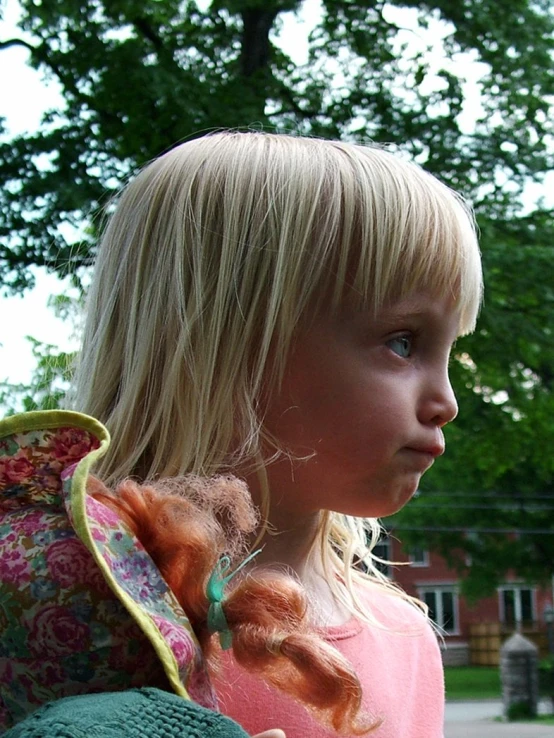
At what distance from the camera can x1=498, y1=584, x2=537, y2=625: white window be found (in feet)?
66.1

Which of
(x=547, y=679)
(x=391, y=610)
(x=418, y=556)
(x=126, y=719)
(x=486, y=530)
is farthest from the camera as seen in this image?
(x=418, y=556)

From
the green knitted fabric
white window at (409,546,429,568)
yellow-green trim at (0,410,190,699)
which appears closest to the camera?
the green knitted fabric

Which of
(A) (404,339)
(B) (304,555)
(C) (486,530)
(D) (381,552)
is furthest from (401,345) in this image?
(C) (486,530)

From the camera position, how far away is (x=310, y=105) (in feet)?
21.9

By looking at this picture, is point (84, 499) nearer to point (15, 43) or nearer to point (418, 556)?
point (15, 43)

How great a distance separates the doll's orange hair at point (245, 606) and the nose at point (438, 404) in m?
0.24

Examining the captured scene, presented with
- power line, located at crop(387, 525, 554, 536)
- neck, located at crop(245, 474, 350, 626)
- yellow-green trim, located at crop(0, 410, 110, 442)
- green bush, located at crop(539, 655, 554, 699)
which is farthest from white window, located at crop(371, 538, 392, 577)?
green bush, located at crop(539, 655, 554, 699)

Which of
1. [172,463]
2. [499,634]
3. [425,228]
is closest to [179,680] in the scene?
[172,463]

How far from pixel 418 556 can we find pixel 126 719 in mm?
17949

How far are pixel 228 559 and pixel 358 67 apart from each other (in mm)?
6582

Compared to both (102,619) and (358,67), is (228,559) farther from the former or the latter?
(358,67)

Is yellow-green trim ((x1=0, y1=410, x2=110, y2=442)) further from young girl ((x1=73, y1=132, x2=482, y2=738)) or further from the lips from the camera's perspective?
the lips

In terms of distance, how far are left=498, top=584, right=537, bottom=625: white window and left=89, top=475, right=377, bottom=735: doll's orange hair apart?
65.2ft

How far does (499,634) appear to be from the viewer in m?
20.9
